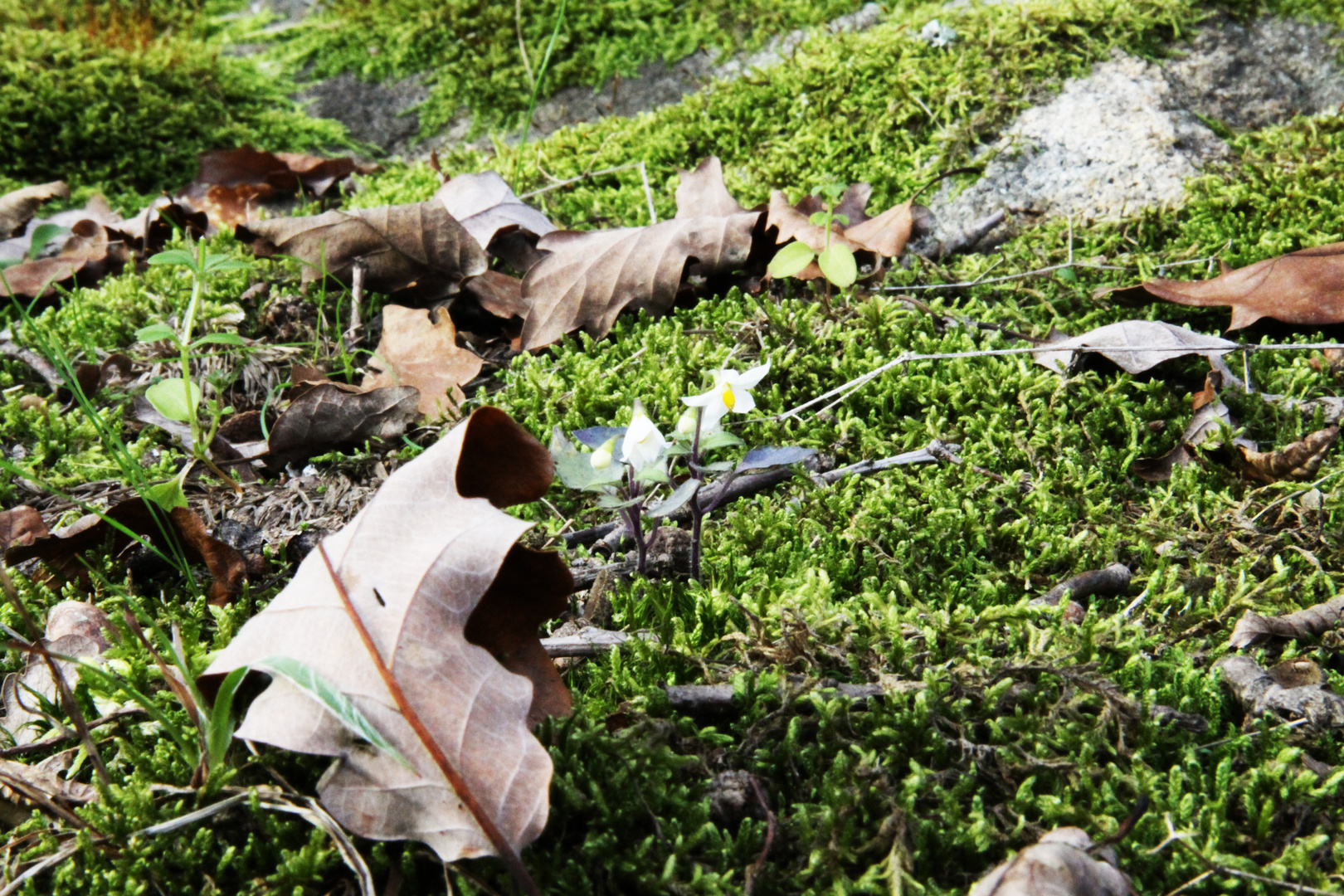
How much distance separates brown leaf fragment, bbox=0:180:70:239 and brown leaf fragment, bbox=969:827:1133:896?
4.31 meters

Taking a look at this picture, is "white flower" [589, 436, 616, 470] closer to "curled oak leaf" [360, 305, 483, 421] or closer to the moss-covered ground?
the moss-covered ground

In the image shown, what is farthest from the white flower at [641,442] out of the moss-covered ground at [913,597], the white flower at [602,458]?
the moss-covered ground at [913,597]

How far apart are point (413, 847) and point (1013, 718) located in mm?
907

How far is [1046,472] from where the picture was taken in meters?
1.92

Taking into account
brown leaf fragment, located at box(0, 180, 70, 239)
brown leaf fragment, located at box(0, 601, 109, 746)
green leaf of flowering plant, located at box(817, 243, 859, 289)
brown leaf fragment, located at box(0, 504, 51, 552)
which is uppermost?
brown leaf fragment, located at box(0, 180, 70, 239)

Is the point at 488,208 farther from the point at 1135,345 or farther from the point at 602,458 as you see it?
the point at 1135,345

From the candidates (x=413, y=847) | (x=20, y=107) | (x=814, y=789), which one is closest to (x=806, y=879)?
(x=814, y=789)

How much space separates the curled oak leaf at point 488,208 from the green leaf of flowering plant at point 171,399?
3.26 ft

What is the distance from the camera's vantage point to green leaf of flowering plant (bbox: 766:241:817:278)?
2.35 m

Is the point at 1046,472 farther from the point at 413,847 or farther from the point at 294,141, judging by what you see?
the point at 294,141

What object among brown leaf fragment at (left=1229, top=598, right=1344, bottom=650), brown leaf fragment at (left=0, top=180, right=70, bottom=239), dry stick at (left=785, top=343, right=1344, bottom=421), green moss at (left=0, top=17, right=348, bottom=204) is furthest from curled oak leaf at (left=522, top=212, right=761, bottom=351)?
brown leaf fragment at (left=0, top=180, right=70, bottom=239)

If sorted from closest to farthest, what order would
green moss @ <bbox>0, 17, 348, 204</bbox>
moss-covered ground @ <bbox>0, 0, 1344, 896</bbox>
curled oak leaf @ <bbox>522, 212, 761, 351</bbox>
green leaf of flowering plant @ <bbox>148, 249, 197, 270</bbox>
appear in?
moss-covered ground @ <bbox>0, 0, 1344, 896</bbox>
green leaf of flowering plant @ <bbox>148, 249, 197, 270</bbox>
curled oak leaf @ <bbox>522, 212, 761, 351</bbox>
green moss @ <bbox>0, 17, 348, 204</bbox>

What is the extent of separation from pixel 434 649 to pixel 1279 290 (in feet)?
7.48

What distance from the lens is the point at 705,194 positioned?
9.29ft
